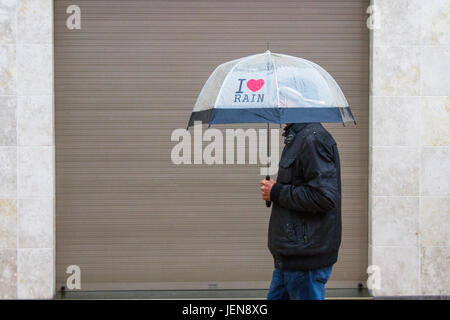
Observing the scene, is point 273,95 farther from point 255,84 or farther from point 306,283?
point 306,283

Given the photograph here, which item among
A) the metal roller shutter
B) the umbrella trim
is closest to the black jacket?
the umbrella trim

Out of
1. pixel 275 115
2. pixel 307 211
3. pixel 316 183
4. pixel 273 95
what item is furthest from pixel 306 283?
pixel 273 95

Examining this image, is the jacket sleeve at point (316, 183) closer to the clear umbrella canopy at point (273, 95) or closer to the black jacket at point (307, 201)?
the black jacket at point (307, 201)

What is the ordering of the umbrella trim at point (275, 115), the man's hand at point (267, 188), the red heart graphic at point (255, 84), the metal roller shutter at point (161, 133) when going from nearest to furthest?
the umbrella trim at point (275, 115) < the red heart graphic at point (255, 84) < the man's hand at point (267, 188) < the metal roller shutter at point (161, 133)

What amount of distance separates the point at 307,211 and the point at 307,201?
0.32ft

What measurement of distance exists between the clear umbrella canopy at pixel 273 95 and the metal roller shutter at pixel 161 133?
7.81 ft

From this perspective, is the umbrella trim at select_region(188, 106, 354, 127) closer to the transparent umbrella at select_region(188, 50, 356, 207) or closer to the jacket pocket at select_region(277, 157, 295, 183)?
the transparent umbrella at select_region(188, 50, 356, 207)

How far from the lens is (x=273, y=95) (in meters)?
3.59

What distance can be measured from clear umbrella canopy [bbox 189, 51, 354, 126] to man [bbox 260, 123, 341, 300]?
8.0 inches

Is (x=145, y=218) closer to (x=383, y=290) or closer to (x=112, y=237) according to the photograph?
(x=112, y=237)

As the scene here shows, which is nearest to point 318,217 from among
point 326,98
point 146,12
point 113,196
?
point 326,98

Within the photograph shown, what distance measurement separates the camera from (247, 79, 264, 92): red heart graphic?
3.65 metres

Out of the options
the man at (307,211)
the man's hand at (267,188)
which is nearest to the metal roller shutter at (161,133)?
the man's hand at (267,188)

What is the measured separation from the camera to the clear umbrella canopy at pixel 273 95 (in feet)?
11.7
